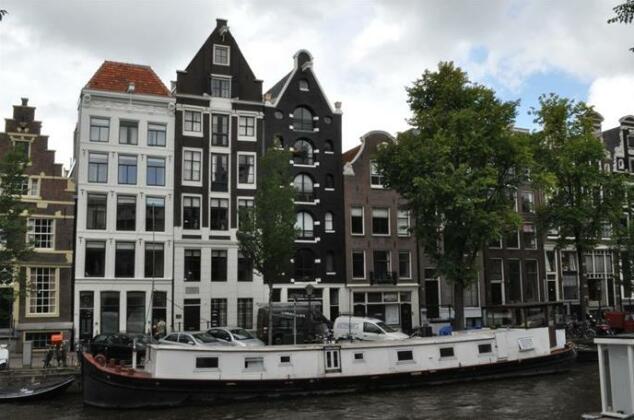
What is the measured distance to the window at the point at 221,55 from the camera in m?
48.5

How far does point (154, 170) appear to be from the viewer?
45750 mm

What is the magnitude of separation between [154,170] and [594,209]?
1194 inches

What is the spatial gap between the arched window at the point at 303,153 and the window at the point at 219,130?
5.29m

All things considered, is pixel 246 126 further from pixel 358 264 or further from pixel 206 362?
pixel 206 362

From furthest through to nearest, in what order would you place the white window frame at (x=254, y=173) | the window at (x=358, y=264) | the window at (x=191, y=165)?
the window at (x=358, y=264) → the white window frame at (x=254, y=173) → the window at (x=191, y=165)

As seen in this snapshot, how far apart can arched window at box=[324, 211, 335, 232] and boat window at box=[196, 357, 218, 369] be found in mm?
23731

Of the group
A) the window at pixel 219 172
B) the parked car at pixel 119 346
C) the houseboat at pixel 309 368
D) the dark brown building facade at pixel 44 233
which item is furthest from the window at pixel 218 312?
the houseboat at pixel 309 368

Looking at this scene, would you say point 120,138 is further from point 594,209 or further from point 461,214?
point 594,209

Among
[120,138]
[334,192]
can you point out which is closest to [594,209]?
[334,192]

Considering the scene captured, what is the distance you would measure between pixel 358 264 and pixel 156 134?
17.7 metres

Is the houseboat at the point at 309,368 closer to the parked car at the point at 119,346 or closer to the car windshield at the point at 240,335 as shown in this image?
the parked car at the point at 119,346

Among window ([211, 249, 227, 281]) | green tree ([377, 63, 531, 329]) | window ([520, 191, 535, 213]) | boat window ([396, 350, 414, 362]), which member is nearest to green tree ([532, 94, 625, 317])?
green tree ([377, 63, 531, 329])

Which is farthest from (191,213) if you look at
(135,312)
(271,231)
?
(271,231)

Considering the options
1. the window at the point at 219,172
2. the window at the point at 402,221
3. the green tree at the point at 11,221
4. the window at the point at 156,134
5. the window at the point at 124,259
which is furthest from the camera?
the window at the point at 402,221
